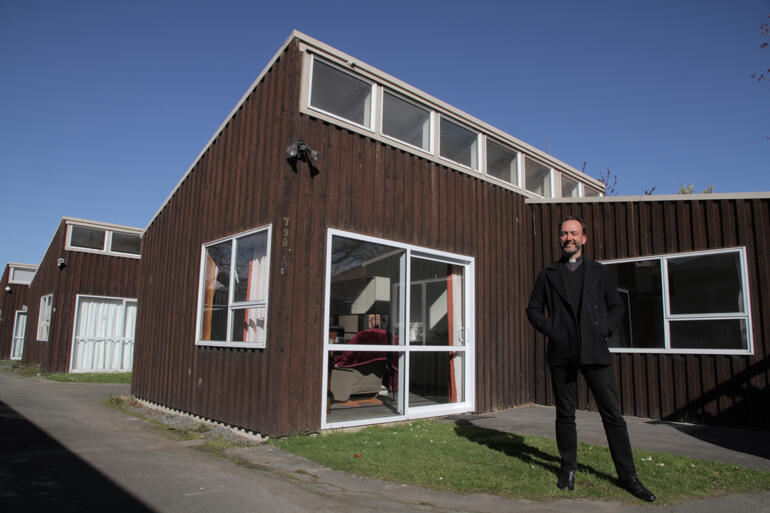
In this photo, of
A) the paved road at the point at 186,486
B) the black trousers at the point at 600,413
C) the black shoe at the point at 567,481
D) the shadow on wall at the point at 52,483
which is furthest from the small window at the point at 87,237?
the black shoe at the point at 567,481

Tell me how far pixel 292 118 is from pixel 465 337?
3.99 m

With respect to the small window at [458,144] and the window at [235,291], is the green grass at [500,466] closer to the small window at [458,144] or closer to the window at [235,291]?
the window at [235,291]

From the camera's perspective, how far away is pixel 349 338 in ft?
22.4

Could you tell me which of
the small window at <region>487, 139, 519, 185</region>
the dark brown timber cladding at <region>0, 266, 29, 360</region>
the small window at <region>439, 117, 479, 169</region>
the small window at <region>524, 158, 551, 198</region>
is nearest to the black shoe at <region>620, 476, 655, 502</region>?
the small window at <region>439, 117, 479, 169</region>

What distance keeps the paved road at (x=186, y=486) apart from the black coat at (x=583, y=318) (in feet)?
3.19

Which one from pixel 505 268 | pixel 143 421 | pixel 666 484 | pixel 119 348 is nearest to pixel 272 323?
pixel 143 421

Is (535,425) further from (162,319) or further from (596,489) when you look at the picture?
(162,319)

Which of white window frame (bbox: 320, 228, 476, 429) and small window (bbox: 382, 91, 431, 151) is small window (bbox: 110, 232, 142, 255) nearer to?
small window (bbox: 382, 91, 431, 151)

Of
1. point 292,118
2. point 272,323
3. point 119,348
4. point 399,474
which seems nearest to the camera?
point 399,474

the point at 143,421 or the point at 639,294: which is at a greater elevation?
the point at 639,294

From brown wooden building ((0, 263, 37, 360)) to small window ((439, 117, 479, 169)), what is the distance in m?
23.0

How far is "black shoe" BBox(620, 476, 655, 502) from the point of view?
348 centimetres

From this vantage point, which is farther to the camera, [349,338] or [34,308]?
[34,308]

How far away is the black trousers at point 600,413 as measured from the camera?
362 cm
